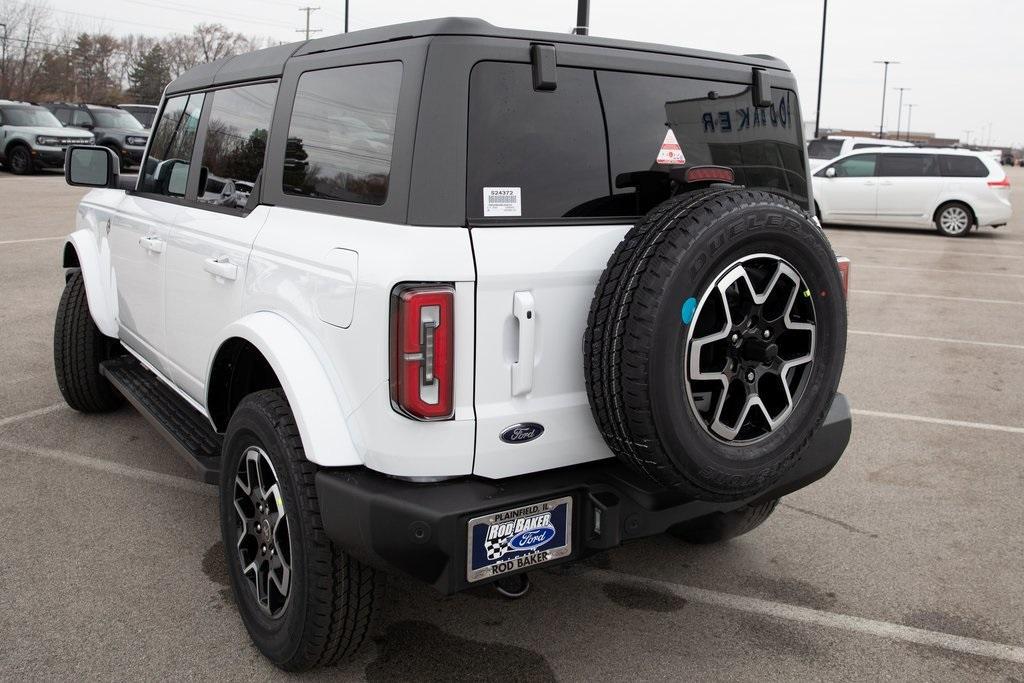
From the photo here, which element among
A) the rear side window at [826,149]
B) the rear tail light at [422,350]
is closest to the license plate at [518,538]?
the rear tail light at [422,350]

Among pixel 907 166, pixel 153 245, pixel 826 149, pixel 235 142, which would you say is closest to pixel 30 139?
pixel 826 149

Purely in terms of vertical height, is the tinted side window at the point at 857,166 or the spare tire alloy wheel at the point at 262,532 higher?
the tinted side window at the point at 857,166

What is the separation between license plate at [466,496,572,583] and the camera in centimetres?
245

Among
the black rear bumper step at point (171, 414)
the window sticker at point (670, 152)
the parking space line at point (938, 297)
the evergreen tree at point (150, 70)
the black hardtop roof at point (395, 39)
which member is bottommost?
the parking space line at point (938, 297)

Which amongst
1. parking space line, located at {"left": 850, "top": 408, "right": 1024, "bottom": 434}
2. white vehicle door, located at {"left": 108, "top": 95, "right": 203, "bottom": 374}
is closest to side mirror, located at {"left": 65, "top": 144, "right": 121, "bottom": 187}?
white vehicle door, located at {"left": 108, "top": 95, "right": 203, "bottom": 374}

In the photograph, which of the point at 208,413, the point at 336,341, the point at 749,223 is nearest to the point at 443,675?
the point at 336,341

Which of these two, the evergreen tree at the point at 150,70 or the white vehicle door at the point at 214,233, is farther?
the evergreen tree at the point at 150,70

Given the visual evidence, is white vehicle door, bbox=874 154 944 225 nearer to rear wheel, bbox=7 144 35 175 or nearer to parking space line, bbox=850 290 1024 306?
parking space line, bbox=850 290 1024 306

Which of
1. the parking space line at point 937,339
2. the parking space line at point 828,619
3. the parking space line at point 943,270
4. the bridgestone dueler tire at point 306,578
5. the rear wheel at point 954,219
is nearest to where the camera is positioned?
the bridgestone dueler tire at point 306,578

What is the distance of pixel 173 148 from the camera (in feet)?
13.8

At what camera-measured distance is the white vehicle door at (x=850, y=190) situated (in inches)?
705

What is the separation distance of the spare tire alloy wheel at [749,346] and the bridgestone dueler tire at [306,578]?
43.2 inches

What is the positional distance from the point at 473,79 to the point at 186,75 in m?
2.29

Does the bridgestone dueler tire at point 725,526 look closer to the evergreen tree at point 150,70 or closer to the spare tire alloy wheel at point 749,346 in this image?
the spare tire alloy wheel at point 749,346
